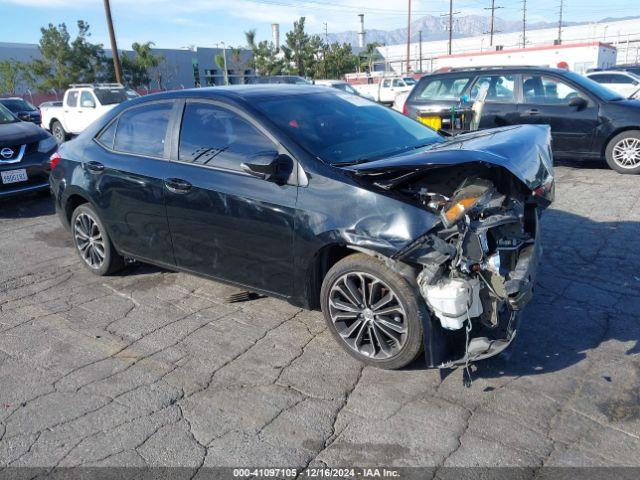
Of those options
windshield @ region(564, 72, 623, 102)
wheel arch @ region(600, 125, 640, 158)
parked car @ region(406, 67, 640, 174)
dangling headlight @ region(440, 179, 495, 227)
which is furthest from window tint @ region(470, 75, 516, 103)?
dangling headlight @ region(440, 179, 495, 227)

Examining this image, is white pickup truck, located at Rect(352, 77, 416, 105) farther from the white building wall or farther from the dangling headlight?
the white building wall

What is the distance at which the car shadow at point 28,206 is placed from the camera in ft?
26.4

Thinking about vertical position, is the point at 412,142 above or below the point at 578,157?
above

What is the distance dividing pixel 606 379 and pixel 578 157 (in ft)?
21.7

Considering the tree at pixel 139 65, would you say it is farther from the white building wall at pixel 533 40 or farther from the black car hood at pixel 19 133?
the black car hood at pixel 19 133

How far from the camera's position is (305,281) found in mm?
3648

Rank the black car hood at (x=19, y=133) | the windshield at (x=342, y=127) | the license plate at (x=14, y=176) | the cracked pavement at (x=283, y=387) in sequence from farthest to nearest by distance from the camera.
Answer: the black car hood at (x=19, y=133)
the license plate at (x=14, y=176)
the windshield at (x=342, y=127)
the cracked pavement at (x=283, y=387)

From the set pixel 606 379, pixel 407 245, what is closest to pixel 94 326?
pixel 407 245

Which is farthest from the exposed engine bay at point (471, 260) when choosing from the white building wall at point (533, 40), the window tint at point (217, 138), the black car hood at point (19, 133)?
the white building wall at point (533, 40)

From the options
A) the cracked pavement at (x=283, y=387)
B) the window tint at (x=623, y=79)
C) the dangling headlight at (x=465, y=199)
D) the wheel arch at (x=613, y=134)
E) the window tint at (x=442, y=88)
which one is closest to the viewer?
the cracked pavement at (x=283, y=387)

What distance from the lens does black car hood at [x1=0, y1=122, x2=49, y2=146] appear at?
7.92 metres

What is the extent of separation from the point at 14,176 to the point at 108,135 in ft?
12.3

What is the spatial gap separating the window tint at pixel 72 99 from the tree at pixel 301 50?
29671 mm

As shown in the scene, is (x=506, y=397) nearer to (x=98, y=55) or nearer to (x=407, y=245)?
(x=407, y=245)
